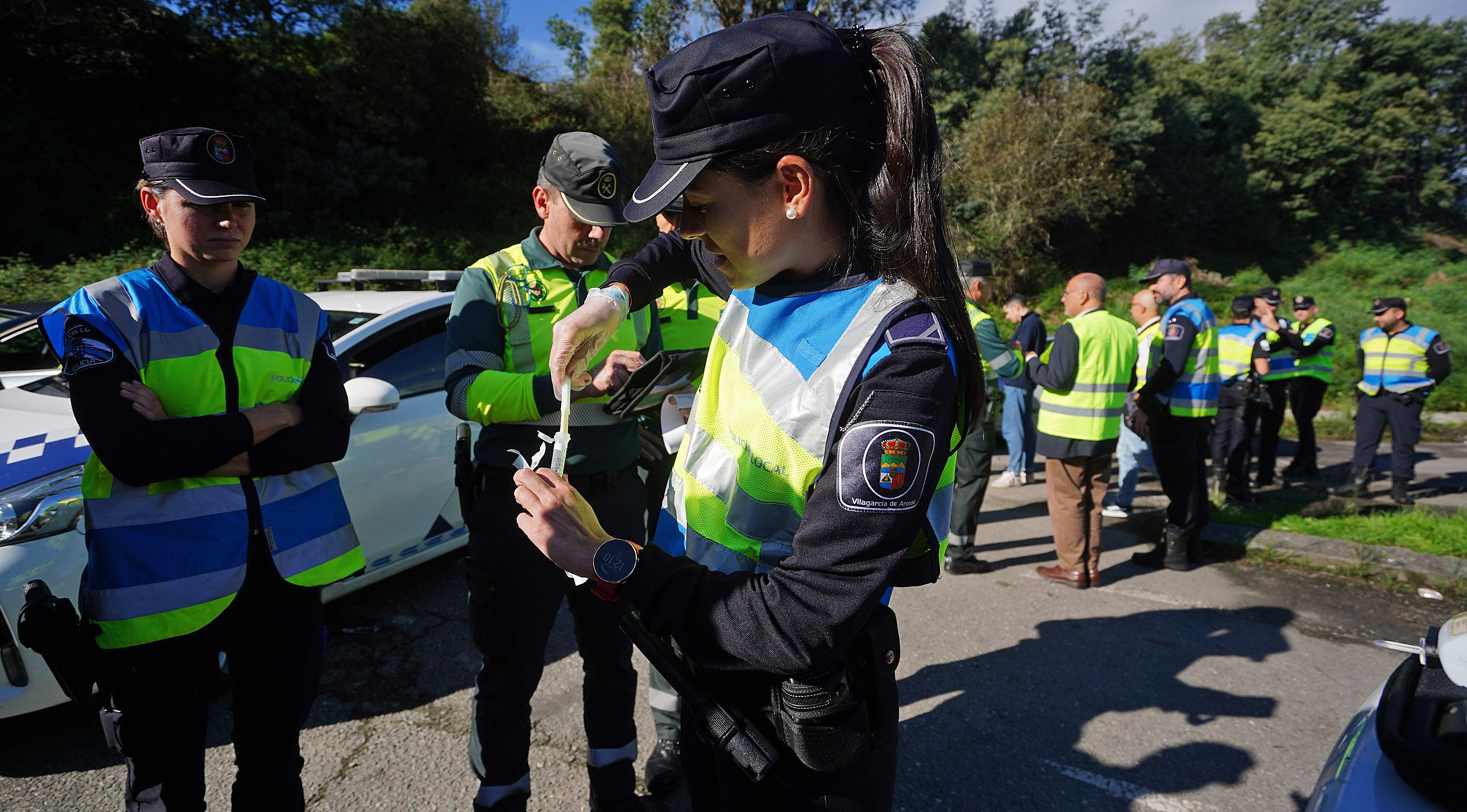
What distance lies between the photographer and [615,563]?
1.19 meters

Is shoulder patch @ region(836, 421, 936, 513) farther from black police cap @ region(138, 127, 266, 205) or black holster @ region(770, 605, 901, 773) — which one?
black police cap @ region(138, 127, 266, 205)

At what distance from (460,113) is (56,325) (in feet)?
67.9

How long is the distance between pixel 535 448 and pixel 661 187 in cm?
134

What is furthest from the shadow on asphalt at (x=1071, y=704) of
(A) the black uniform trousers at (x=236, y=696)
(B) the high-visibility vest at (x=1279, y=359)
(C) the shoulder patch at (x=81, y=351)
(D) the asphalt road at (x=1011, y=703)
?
(B) the high-visibility vest at (x=1279, y=359)

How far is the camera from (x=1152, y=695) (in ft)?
11.5

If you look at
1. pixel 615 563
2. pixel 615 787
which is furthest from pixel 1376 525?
pixel 615 563

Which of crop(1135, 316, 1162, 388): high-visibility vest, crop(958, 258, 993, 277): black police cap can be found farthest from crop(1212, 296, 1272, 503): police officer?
crop(958, 258, 993, 277): black police cap

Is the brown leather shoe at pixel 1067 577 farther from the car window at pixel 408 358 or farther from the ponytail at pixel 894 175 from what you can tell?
the ponytail at pixel 894 175

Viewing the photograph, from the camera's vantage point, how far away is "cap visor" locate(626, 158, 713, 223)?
1.09m

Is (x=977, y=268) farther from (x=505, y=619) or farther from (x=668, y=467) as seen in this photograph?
(x=505, y=619)

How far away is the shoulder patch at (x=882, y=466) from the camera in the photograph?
102cm

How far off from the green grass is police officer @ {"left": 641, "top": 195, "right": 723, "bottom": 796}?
188 inches

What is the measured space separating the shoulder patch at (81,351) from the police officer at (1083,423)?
4600 millimetres

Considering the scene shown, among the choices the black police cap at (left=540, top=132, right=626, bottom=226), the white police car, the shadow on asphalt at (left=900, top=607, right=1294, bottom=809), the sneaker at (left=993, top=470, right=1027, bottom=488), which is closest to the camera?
the black police cap at (left=540, top=132, right=626, bottom=226)
